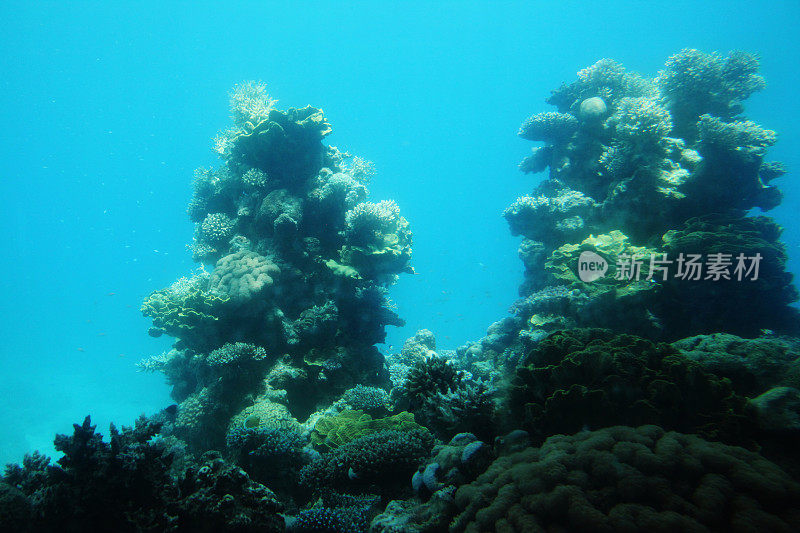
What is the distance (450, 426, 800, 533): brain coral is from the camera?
236 cm

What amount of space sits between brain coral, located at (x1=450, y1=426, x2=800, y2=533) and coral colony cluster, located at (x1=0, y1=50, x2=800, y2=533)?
0.6 inches

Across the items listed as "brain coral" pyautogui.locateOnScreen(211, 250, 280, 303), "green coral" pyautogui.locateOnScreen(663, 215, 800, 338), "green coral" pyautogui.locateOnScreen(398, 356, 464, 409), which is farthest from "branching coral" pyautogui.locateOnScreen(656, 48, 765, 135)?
"brain coral" pyautogui.locateOnScreen(211, 250, 280, 303)

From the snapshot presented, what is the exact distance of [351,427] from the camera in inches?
238

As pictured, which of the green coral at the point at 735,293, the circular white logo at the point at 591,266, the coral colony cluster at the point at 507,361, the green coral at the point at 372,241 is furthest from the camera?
the green coral at the point at 372,241

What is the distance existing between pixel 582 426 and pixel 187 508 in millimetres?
4375

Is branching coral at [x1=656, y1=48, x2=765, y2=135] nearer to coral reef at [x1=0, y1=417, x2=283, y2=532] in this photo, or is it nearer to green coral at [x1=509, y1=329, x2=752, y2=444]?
green coral at [x1=509, y1=329, x2=752, y2=444]

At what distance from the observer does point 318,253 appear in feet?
33.9

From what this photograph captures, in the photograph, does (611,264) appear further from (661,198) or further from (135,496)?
(135,496)

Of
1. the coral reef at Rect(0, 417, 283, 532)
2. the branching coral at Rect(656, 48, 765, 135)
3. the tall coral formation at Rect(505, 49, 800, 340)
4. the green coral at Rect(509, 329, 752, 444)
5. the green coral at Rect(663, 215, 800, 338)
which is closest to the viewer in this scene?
the coral reef at Rect(0, 417, 283, 532)

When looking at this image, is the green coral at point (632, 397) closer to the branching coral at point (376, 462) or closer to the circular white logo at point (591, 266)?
the branching coral at point (376, 462)

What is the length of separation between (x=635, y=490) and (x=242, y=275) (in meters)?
8.91

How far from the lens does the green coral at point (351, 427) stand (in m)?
5.80

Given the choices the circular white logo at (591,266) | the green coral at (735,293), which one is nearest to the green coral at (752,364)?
the green coral at (735,293)

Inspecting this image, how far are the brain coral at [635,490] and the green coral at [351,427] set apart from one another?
2608mm
